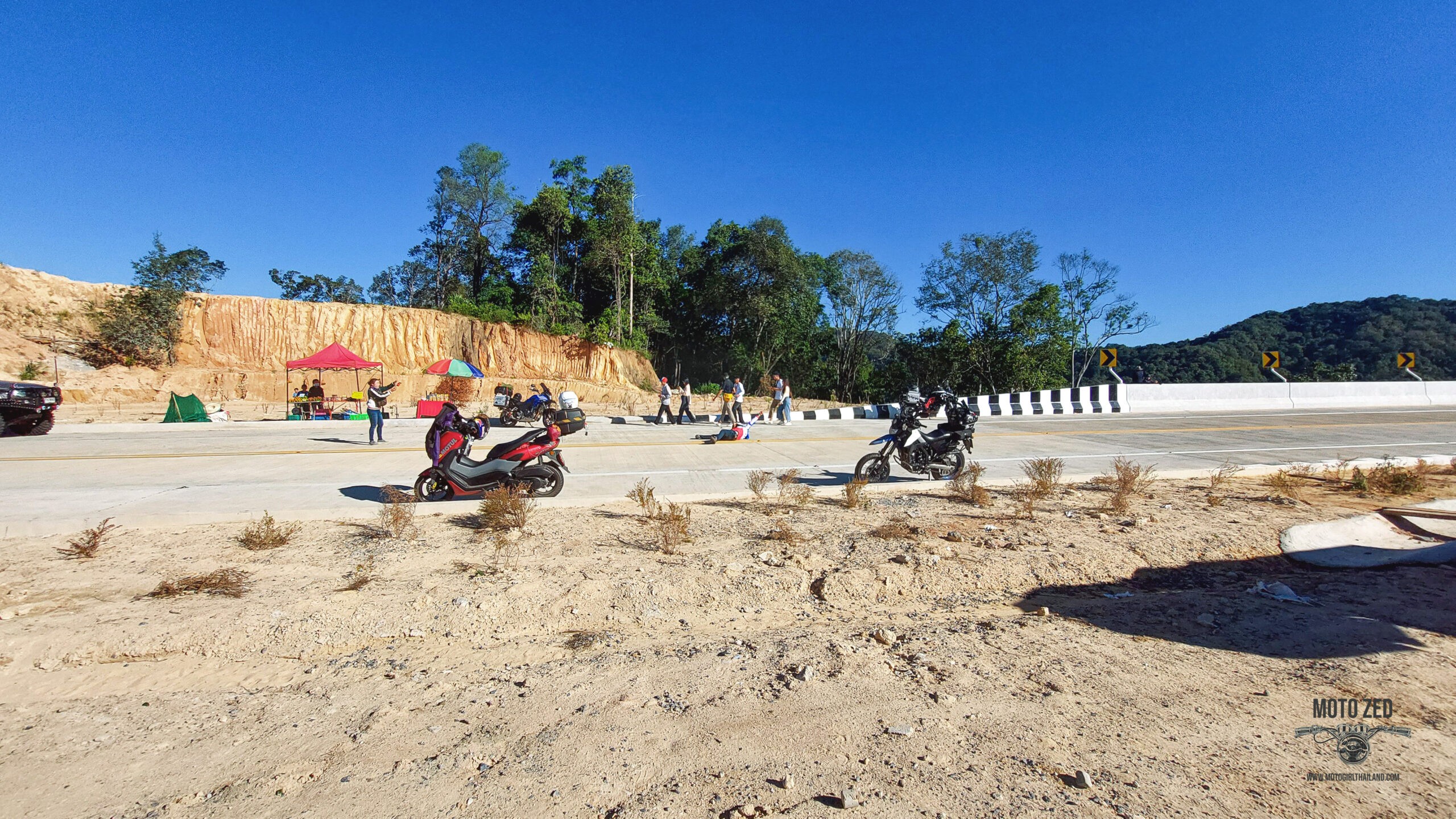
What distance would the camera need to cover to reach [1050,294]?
113 ft

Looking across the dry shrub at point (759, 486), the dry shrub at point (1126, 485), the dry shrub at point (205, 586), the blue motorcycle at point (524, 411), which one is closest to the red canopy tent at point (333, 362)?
the blue motorcycle at point (524, 411)

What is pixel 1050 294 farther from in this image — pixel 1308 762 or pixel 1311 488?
pixel 1308 762

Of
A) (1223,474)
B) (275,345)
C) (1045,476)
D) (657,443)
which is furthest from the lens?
(275,345)

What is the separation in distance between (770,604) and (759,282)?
1413 inches

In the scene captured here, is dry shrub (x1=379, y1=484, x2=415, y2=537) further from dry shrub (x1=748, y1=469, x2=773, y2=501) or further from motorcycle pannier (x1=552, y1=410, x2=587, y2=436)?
motorcycle pannier (x1=552, y1=410, x2=587, y2=436)

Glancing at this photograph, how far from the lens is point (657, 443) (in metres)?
14.3

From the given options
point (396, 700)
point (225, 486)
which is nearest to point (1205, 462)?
point (396, 700)

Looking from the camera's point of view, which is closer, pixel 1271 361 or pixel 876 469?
pixel 876 469

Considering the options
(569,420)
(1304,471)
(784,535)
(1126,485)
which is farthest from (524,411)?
(1304,471)

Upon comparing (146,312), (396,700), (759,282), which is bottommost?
(396,700)

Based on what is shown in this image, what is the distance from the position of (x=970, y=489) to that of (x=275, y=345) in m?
40.7

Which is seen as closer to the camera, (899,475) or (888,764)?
(888,764)

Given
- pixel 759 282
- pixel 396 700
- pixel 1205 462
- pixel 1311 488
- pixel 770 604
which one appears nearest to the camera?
pixel 396 700

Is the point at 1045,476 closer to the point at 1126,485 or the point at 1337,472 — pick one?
the point at 1126,485
